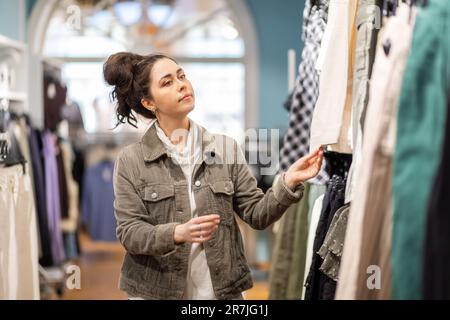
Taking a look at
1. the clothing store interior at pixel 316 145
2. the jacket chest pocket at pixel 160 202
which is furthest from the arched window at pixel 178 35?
the jacket chest pocket at pixel 160 202

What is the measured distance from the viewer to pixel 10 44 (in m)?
3.01

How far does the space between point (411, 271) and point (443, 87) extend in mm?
337

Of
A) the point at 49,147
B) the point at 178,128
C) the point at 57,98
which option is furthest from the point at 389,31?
the point at 49,147

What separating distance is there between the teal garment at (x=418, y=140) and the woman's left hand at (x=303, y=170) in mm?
527

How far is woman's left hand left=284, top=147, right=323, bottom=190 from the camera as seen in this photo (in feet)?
6.04

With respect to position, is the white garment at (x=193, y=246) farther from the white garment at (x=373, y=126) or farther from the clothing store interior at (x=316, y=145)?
the white garment at (x=373, y=126)

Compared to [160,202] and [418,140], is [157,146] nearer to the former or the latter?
[160,202]

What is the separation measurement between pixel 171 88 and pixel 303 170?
15.7 inches

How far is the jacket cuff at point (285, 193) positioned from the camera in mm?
1849

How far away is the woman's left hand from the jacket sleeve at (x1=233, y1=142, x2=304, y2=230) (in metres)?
0.02

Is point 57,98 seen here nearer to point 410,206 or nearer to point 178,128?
point 178,128

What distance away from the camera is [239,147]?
197 cm

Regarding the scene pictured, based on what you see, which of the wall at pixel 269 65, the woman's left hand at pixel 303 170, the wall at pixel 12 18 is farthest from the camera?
the wall at pixel 269 65

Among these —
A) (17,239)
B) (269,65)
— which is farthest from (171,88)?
(269,65)
